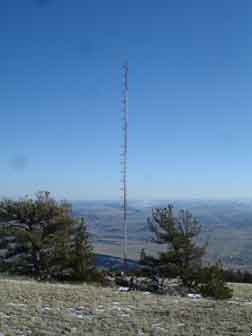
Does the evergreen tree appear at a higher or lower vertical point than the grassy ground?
higher

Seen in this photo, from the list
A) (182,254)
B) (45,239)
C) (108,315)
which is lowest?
(108,315)

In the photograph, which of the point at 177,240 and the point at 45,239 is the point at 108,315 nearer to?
the point at 177,240

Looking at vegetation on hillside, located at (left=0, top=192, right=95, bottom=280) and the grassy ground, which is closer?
the grassy ground

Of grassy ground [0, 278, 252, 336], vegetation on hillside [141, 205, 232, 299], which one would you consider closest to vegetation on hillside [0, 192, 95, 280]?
vegetation on hillside [141, 205, 232, 299]

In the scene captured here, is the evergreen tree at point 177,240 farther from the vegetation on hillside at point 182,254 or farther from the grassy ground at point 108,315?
the grassy ground at point 108,315

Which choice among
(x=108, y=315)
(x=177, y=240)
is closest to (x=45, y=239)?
(x=177, y=240)

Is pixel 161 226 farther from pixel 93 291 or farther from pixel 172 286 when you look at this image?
pixel 93 291

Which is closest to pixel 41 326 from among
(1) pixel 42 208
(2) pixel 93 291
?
(2) pixel 93 291

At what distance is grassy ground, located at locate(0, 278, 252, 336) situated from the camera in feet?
35.1

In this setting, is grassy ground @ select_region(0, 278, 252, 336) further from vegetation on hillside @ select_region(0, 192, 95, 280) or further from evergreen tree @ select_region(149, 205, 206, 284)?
vegetation on hillside @ select_region(0, 192, 95, 280)

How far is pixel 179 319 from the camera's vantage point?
12.5 metres

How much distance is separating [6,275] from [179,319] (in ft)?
46.4

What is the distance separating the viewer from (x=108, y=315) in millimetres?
12641

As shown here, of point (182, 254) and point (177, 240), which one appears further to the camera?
point (177, 240)
